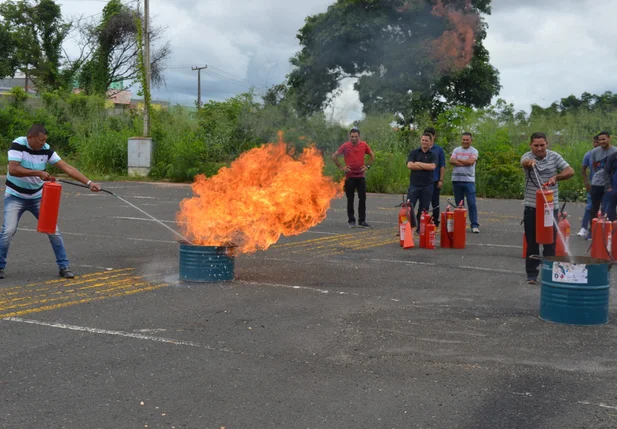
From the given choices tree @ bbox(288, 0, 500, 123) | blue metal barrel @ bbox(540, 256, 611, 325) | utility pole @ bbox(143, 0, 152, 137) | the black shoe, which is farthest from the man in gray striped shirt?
tree @ bbox(288, 0, 500, 123)

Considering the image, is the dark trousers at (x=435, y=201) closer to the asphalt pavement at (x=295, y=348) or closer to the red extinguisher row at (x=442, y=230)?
the red extinguisher row at (x=442, y=230)

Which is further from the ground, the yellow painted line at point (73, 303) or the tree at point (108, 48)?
the tree at point (108, 48)

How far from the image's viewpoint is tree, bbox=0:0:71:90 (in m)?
52.1

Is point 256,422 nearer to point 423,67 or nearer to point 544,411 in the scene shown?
point 544,411

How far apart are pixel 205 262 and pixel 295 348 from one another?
9.86 feet

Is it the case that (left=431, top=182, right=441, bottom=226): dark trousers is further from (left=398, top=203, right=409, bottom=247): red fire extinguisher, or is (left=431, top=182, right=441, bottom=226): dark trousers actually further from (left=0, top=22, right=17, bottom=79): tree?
(left=0, top=22, right=17, bottom=79): tree

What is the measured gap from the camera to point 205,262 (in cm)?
886

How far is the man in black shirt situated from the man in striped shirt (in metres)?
6.12

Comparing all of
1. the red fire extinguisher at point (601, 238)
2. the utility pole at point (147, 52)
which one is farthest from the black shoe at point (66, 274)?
the utility pole at point (147, 52)

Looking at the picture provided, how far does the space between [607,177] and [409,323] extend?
6.80 metres

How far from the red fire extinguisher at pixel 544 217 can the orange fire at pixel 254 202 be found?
3134 mm

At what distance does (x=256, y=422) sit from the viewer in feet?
14.7

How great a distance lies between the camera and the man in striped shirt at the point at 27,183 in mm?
8938

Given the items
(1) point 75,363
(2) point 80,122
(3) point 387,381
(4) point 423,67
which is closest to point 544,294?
(3) point 387,381
